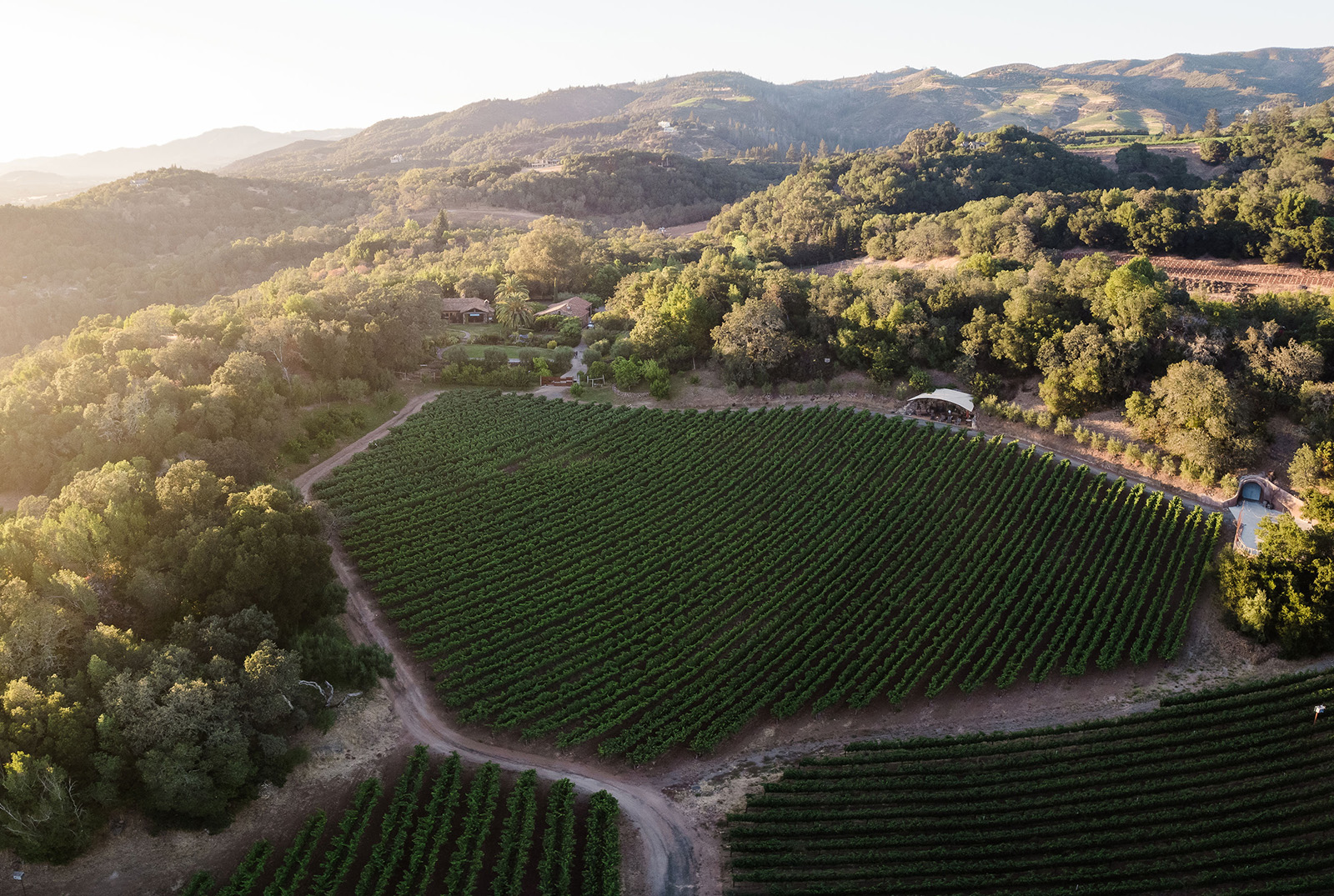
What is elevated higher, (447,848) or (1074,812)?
(447,848)

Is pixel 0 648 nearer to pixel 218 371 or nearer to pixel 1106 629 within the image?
pixel 218 371

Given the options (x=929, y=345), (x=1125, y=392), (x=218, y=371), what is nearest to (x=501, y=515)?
(x=218, y=371)

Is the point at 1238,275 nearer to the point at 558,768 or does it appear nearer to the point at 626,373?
the point at 626,373

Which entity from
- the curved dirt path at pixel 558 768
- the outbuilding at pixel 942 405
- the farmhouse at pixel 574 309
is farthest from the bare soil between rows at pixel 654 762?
the farmhouse at pixel 574 309

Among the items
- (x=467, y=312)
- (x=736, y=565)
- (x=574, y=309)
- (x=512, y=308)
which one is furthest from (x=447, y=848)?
(x=574, y=309)

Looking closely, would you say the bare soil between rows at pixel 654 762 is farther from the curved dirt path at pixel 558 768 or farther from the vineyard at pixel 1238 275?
the vineyard at pixel 1238 275

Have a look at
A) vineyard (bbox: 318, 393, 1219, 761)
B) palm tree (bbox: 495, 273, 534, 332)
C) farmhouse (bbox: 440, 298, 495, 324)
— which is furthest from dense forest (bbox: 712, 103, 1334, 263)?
vineyard (bbox: 318, 393, 1219, 761)

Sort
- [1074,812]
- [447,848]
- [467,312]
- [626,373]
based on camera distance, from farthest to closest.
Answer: [467,312], [626,373], [447,848], [1074,812]
